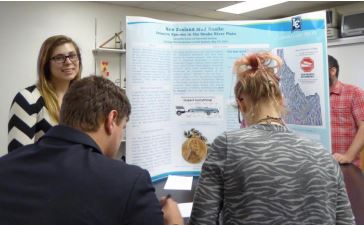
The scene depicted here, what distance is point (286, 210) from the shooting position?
92cm

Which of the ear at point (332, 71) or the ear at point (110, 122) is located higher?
the ear at point (332, 71)

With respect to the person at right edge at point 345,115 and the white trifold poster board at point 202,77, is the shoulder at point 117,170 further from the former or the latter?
the person at right edge at point 345,115

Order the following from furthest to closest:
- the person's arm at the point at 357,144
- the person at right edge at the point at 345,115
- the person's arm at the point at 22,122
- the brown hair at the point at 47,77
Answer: the person at right edge at the point at 345,115 < the person's arm at the point at 357,144 < the brown hair at the point at 47,77 < the person's arm at the point at 22,122

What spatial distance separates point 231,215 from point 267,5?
4.86 meters

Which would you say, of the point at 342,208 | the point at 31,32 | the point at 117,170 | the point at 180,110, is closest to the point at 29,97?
the point at 180,110

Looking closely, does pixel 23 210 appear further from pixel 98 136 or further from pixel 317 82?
pixel 317 82

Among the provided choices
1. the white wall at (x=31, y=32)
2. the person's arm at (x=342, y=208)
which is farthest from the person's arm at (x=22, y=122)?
the white wall at (x=31, y=32)

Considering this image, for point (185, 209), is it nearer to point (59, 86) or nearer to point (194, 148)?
point (194, 148)

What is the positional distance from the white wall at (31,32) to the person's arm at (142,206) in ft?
12.9

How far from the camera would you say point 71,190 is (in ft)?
2.43

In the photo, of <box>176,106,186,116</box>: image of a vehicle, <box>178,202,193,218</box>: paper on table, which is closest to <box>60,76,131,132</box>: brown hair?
<box>178,202,193,218</box>: paper on table

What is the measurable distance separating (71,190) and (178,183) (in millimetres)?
1163

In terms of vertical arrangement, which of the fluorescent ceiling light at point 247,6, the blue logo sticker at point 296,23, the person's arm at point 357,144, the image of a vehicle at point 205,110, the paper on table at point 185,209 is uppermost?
the fluorescent ceiling light at point 247,6

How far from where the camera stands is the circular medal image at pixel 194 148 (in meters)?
1.99
